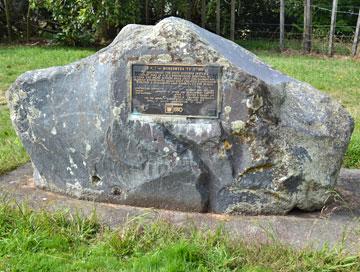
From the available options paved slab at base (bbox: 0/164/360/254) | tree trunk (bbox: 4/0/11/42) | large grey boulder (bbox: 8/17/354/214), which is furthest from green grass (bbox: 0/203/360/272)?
tree trunk (bbox: 4/0/11/42)

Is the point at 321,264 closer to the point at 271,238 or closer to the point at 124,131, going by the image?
the point at 271,238

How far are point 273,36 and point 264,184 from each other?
13769 mm

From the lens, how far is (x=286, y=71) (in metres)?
11.1

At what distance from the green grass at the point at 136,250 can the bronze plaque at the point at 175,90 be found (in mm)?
942

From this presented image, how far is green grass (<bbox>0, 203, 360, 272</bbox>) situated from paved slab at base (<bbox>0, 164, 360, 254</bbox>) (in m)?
0.16

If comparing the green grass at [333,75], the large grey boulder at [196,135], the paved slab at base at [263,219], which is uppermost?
the large grey boulder at [196,135]

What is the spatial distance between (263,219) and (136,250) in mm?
1109

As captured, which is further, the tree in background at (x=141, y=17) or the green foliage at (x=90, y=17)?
the tree in background at (x=141, y=17)

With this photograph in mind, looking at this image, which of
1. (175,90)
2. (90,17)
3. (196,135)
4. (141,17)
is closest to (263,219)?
(196,135)

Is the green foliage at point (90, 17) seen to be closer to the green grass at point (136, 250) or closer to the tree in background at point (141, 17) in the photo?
the tree in background at point (141, 17)

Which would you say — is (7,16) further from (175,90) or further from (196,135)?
(196,135)

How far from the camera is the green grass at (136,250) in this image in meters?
3.79

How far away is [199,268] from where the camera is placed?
12.3 ft

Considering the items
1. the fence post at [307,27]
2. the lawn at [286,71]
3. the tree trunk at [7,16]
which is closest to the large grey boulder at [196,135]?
the lawn at [286,71]
